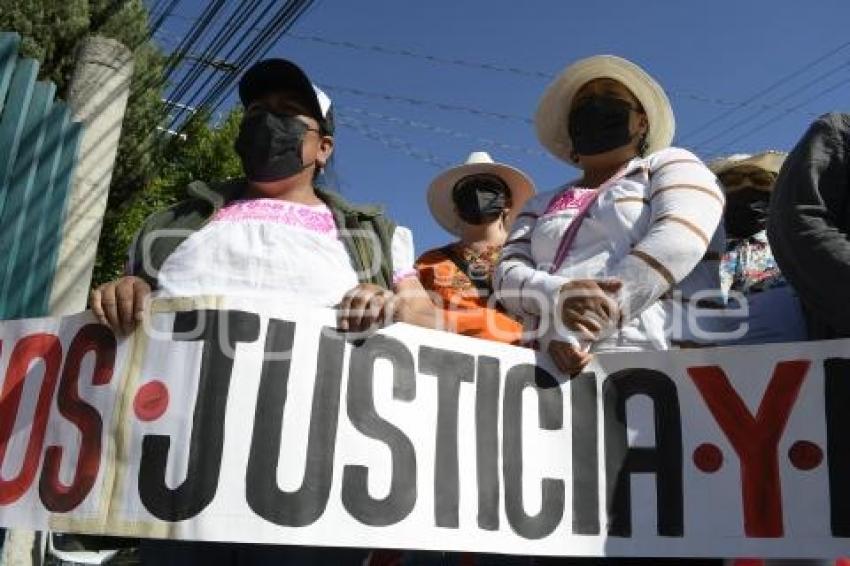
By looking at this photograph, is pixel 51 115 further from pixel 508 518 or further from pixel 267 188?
pixel 508 518

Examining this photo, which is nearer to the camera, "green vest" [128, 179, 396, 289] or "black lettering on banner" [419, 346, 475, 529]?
"black lettering on banner" [419, 346, 475, 529]

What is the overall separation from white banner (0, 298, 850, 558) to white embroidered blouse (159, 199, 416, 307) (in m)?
0.08

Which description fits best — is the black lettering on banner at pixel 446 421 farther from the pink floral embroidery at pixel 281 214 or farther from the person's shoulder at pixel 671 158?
the person's shoulder at pixel 671 158

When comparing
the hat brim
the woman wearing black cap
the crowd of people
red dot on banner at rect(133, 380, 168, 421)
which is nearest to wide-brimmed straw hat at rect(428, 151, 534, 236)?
the hat brim

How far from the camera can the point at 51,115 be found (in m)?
3.66

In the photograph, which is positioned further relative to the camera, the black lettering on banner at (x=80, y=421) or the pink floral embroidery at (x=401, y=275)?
the pink floral embroidery at (x=401, y=275)

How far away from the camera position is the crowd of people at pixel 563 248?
172cm

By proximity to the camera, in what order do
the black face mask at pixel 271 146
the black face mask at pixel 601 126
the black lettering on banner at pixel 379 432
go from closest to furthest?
the black lettering on banner at pixel 379 432
the black face mask at pixel 271 146
the black face mask at pixel 601 126

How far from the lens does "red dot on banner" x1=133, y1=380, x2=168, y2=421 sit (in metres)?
1.58

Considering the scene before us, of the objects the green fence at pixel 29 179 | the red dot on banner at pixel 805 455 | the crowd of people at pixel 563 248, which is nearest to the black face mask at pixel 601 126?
the crowd of people at pixel 563 248

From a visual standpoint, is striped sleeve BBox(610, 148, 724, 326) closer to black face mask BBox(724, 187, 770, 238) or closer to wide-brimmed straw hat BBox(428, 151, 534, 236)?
black face mask BBox(724, 187, 770, 238)

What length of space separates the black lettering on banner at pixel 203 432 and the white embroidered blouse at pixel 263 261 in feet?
0.35

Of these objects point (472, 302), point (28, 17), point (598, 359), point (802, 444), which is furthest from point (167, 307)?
point (28, 17)

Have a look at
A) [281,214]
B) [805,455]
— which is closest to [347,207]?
[281,214]
